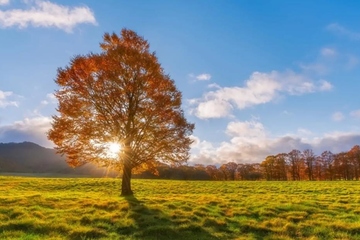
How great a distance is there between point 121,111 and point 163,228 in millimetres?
14114

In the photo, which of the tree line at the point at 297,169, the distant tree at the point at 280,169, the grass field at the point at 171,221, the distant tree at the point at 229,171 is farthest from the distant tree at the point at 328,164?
the grass field at the point at 171,221

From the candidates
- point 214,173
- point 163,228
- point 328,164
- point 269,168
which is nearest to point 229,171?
point 214,173

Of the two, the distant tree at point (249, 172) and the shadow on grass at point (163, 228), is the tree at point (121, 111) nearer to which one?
the shadow on grass at point (163, 228)

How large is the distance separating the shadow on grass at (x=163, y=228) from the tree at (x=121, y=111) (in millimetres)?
9530

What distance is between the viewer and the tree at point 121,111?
25.1 meters

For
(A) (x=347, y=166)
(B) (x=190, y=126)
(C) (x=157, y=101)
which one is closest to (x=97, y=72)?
(C) (x=157, y=101)

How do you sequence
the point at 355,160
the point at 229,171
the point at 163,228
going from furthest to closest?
1. the point at 229,171
2. the point at 355,160
3. the point at 163,228

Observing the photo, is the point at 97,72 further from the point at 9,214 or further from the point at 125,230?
the point at 125,230

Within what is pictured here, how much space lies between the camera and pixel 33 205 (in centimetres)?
2009

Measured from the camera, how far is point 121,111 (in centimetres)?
2647

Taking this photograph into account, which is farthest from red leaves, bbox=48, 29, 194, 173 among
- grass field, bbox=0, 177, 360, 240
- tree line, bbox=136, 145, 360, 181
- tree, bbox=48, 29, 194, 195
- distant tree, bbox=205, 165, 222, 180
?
distant tree, bbox=205, 165, 222, 180

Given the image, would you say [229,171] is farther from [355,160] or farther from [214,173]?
[355,160]

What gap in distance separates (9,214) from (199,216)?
10.3 m

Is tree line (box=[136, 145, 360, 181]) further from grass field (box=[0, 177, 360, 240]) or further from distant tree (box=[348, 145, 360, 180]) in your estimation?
grass field (box=[0, 177, 360, 240])
